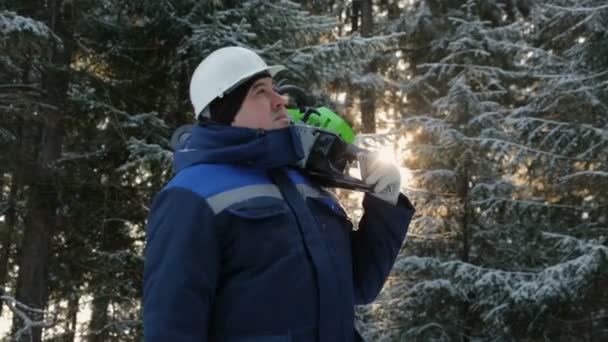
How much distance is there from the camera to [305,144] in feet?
6.64

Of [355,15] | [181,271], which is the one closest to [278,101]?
[181,271]

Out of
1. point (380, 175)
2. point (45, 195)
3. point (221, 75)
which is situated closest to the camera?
point (221, 75)

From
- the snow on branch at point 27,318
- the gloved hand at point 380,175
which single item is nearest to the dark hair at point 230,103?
the gloved hand at point 380,175

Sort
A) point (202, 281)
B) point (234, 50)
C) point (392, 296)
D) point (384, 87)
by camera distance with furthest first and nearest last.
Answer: point (384, 87), point (392, 296), point (234, 50), point (202, 281)

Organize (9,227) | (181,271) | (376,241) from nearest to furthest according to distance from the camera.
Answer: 1. (181,271)
2. (376,241)
3. (9,227)

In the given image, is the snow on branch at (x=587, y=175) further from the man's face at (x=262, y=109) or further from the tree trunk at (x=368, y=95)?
the tree trunk at (x=368, y=95)

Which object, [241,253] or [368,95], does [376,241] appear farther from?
[368,95]

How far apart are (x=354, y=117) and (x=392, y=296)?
6.13 metres

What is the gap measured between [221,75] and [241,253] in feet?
1.86

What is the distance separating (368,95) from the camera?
47.9ft

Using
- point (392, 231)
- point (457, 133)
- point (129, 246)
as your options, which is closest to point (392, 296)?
point (457, 133)

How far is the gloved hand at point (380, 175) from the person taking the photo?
2111 mm

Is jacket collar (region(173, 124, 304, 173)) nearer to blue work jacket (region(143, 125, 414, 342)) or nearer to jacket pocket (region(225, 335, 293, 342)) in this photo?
blue work jacket (region(143, 125, 414, 342))

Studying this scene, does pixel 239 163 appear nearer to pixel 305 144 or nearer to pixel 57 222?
pixel 305 144
